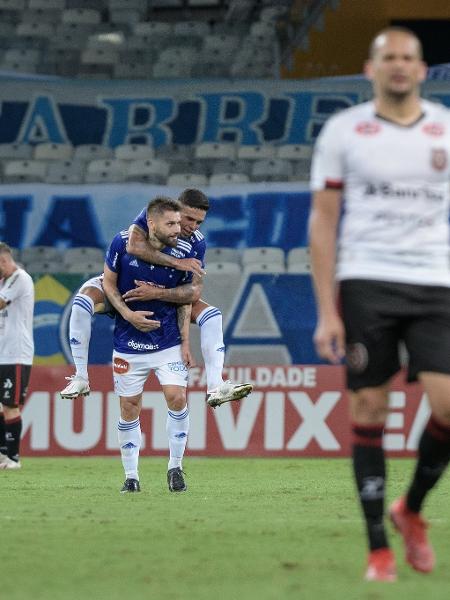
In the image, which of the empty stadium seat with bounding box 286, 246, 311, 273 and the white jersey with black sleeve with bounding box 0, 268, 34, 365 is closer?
the white jersey with black sleeve with bounding box 0, 268, 34, 365

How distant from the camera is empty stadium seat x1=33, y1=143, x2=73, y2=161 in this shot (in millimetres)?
20094

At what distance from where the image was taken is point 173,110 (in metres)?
20.4

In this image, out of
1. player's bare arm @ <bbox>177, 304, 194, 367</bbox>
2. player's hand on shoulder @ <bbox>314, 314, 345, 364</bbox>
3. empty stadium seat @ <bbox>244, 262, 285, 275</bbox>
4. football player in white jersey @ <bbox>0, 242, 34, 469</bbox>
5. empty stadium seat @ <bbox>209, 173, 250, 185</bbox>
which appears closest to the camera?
player's hand on shoulder @ <bbox>314, 314, 345, 364</bbox>

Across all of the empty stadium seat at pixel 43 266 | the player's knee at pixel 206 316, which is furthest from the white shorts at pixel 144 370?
the empty stadium seat at pixel 43 266

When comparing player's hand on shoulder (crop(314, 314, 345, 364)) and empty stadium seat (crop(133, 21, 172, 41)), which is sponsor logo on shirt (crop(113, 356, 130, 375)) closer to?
player's hand on shoulder (crop(314, 314, 345, 364))

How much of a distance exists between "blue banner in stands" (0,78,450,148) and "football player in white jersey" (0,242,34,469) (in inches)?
248

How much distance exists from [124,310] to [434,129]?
204 inches

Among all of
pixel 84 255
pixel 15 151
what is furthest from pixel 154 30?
pixel 84 255

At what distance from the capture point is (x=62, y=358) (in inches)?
679

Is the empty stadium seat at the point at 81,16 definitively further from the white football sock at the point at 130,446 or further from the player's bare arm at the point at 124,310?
the white football sock at the point at 130,446

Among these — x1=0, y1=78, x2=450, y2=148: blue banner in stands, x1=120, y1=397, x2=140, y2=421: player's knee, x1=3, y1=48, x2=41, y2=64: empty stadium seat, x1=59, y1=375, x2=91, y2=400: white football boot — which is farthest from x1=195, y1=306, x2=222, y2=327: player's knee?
x1=3, y1=48, x2=41, y2=64: empty stadium seat

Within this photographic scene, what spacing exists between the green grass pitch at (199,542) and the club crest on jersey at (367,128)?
1658mm

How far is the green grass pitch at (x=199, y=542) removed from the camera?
4875mm

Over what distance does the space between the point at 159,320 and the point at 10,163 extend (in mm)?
10103
